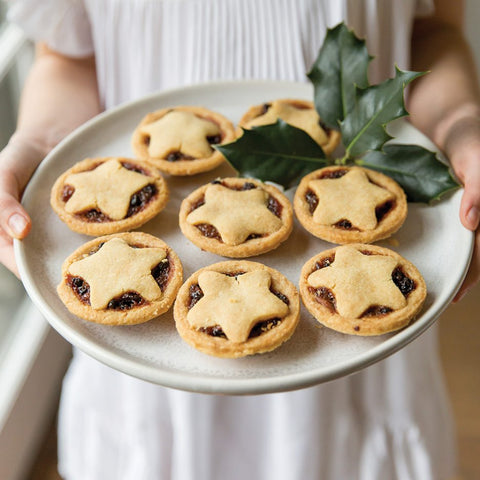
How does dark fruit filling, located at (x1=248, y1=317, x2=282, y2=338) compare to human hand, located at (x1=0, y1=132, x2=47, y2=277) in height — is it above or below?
below

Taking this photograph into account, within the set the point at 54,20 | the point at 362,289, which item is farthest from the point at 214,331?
the point at 54,20

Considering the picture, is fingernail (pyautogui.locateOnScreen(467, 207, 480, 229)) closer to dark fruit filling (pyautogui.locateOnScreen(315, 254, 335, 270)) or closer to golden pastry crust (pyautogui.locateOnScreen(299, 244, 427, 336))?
golden pastry crust (pyautogui.locateOnScreen(299, 244, 427, 336))

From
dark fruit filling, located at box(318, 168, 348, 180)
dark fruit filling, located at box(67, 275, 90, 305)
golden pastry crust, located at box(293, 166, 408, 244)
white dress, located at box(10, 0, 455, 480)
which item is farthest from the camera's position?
white dress, located at box(10, 0, 455, 480)

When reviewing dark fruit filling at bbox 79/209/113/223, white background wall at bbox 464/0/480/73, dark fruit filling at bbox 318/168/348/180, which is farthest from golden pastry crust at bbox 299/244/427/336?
white background wall at bbox 464/0/480/73

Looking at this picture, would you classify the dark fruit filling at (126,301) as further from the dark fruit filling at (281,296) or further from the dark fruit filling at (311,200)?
the dark fruit filling at (311,200)

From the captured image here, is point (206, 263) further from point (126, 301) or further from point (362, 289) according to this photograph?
point (362, 289)

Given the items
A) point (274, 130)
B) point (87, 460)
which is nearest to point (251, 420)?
point (87, 460)
